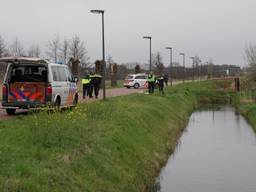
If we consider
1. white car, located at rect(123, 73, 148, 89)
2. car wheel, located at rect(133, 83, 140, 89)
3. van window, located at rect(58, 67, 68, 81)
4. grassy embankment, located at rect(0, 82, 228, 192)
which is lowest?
grassy embankment, located at rect(0, 82, 228, 192)

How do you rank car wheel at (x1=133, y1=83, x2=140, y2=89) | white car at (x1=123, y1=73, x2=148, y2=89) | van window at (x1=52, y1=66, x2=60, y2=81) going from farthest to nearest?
car wheel at (x1=133, y1=83, x2=140, y2=89), white car at (x1=123, y1=73, x2=148, y2=89), van window at (x1=52, y1=66, x2=60, y2=81)

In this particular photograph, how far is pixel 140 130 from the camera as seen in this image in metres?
21.3

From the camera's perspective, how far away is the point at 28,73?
20328mm

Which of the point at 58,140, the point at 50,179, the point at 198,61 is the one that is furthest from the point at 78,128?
the point at 198,61

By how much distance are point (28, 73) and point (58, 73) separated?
1219 millimetres

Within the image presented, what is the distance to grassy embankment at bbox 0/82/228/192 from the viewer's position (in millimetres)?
10227

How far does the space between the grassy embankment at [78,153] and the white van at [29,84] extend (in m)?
1.53

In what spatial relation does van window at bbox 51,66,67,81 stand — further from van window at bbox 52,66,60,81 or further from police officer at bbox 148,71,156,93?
police officer at bbox 148,71,156,93

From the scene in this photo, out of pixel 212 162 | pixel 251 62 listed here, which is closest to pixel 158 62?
pixel 251 62

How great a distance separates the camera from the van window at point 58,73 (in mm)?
20339

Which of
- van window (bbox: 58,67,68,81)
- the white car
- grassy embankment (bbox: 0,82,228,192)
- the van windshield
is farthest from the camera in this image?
the white car

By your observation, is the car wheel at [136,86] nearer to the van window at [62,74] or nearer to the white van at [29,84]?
the van window at [62,74]

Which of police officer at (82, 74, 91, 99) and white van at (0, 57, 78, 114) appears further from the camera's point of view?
police officer at (82, 74, 91, 99)

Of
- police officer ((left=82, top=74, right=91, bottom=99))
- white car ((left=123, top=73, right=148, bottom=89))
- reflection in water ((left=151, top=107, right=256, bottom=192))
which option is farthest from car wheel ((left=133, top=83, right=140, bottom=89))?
police officer ((left=82, top=74, right=91, bottom=99))
